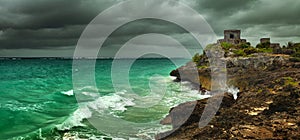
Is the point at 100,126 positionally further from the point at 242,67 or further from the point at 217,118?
the point at 242,67

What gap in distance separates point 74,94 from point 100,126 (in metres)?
15.5

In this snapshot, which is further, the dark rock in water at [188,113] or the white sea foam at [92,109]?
the white sea foam at [92,109]

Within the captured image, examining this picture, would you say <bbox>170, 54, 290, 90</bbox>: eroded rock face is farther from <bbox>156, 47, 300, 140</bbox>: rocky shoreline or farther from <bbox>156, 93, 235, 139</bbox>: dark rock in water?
<bbox>156, 93, 235, 139</bbox>: dark rock in water

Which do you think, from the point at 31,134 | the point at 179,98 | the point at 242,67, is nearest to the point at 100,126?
the point at 31,134

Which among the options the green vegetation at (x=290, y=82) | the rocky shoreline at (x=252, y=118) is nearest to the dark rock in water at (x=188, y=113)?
the rocky shoreline at (x=252, y=118)

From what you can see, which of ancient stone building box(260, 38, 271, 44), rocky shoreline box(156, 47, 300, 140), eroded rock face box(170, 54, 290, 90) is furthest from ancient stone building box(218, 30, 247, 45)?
rocky shoreline box(156, 47, 300, 140)

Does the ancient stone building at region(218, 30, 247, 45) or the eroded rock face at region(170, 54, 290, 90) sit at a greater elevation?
the ancient stone building at region(218, 30, 247, 45)

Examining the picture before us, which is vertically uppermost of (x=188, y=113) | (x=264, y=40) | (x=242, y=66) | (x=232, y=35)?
(x=232, y=35)

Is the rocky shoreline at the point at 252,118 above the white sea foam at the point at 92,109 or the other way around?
above

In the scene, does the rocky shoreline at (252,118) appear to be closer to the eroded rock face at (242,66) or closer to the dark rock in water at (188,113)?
the dark rock in water at (188,113)

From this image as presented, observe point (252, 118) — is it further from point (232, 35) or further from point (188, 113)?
point (232, 35)

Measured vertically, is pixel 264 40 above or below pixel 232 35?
below

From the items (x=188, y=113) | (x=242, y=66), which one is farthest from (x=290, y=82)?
(x=242, y=66)

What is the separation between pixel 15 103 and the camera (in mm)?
24031
